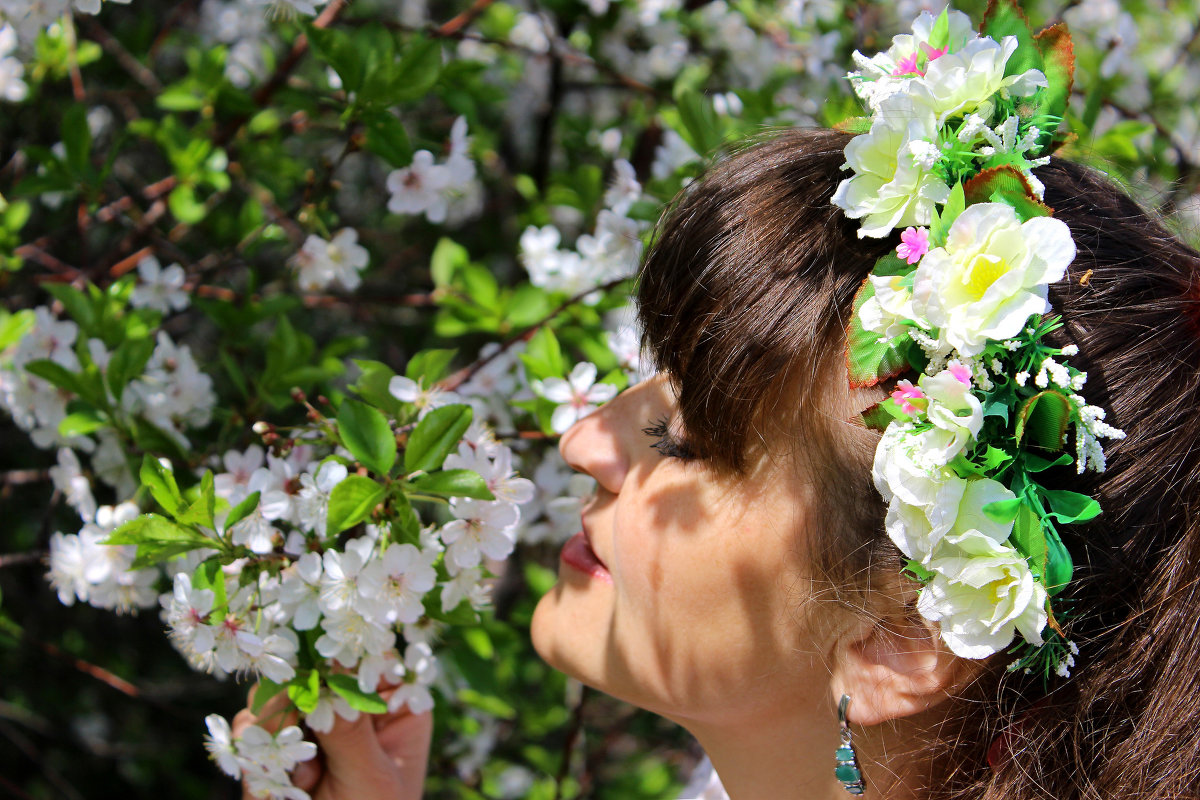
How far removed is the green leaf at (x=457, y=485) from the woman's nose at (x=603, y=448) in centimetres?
18

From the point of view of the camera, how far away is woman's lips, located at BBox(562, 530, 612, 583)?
47.6 inches

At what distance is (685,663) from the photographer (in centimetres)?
108

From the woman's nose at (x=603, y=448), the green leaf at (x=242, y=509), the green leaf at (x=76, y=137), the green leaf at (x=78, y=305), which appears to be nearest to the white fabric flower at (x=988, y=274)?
the woman's nose at (x=603, y=448)

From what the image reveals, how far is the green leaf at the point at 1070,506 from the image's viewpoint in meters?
0.85

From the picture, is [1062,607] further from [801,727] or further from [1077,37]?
[1077,37]

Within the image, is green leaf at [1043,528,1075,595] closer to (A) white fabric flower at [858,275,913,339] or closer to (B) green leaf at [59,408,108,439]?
(A) white fabric flower at [858,275,913,339]

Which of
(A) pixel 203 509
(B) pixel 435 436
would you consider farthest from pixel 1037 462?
(A) pixel 203 509

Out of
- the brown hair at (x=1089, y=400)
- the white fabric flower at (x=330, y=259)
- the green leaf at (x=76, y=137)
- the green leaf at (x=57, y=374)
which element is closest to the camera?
the brown hair at (x=1089, y=400)

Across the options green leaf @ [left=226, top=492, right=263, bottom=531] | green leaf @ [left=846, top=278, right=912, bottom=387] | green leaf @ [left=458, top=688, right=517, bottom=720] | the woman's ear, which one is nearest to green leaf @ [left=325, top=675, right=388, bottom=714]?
green leaf @ [left=226, top=492, right=263, bottom=531]

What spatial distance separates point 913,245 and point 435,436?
1.84 feet

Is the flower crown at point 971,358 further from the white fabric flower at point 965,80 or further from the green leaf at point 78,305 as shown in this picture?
the green leaf at point 78,305

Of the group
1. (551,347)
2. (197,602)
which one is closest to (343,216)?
(551,347)

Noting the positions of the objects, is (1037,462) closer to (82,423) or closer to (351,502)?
(351,502)

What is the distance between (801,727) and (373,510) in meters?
0.59
